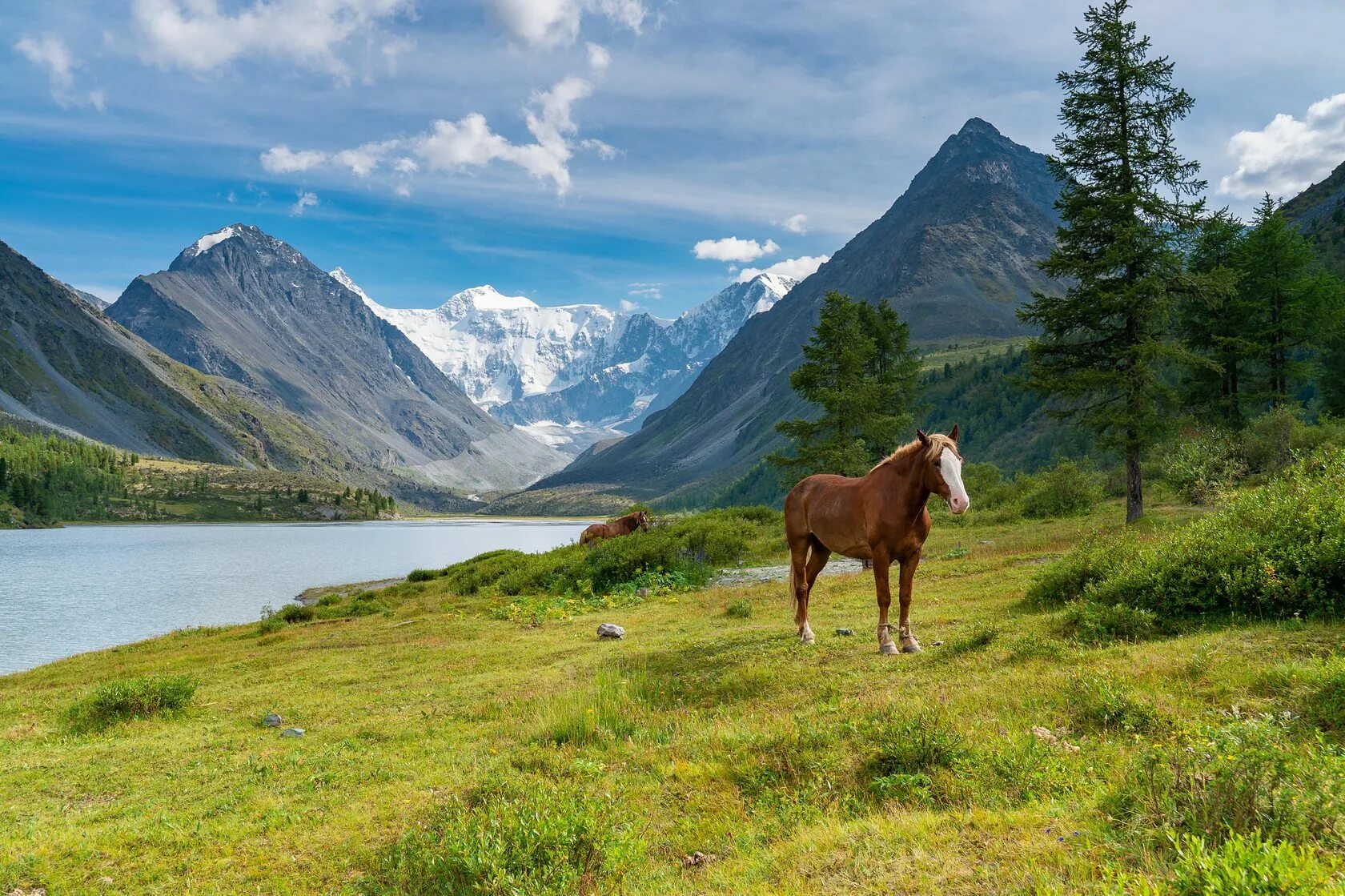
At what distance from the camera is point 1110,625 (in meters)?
11.2

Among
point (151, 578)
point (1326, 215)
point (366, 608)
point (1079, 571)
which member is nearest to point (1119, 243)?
point (1079, 571)

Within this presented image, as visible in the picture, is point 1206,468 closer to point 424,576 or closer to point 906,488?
point 906,488

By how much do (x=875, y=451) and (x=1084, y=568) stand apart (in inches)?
1233

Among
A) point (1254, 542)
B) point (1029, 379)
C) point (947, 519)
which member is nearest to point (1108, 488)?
point (947, 519)

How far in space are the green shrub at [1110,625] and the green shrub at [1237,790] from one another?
551 centimetres

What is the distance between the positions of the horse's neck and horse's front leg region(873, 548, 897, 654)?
2.89ft

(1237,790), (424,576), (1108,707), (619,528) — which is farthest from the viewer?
(424,576)

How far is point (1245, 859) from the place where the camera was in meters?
3.74

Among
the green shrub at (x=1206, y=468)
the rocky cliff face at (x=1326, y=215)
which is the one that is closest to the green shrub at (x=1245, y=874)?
the green shrub at (x=1206, y=468)

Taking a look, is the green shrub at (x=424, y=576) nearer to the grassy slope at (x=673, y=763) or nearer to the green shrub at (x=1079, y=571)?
the grassy slope at (x=673, y=763)

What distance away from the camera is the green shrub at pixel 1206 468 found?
3288 centimetres

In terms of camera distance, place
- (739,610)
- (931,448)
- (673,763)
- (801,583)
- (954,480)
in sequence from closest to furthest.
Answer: (673,763) → (954,480) → (931,448) → (801,583) → (739,610)

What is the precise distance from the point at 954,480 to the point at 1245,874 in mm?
8005

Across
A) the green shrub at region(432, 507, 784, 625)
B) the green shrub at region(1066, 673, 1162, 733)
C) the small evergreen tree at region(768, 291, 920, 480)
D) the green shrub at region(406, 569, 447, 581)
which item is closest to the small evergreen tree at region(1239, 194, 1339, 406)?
the small evergreen tree at region(768, 291, 920, 480)
